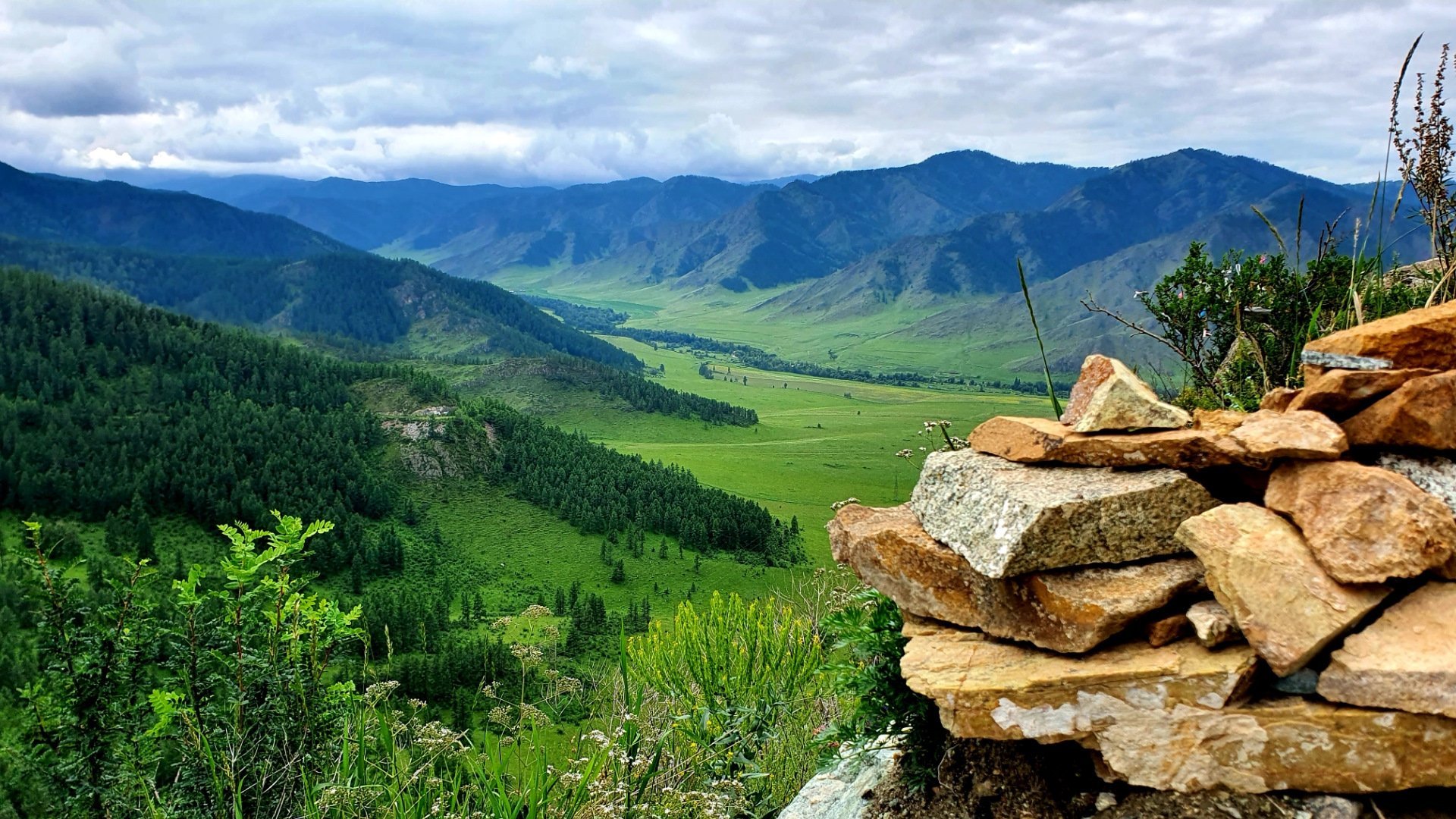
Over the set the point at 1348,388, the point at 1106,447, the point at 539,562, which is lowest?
the point at 539,562

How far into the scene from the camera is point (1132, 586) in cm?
702

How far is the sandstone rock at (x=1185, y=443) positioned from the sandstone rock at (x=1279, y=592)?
2.13 ft

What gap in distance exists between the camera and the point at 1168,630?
271 inches

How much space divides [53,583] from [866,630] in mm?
9281

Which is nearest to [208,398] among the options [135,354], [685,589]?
[135,354]

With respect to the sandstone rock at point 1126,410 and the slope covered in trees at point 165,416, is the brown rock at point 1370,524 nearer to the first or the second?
the sandstone rock at point 1126,410

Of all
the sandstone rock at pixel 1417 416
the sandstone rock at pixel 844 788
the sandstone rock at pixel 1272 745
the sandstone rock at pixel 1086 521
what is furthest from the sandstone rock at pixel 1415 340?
the sandstone rock at pixel 844 788

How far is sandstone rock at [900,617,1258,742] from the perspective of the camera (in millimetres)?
6500

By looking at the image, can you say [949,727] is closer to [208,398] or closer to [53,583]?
[53,583]

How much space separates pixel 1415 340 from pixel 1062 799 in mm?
4924

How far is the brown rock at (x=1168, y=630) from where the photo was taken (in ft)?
22.6

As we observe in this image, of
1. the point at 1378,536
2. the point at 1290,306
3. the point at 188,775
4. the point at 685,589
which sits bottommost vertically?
the point at 685,589

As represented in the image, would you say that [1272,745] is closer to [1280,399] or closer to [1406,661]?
[1406,661]

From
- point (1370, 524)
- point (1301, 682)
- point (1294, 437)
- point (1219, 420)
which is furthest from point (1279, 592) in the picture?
point (1219, 420)
